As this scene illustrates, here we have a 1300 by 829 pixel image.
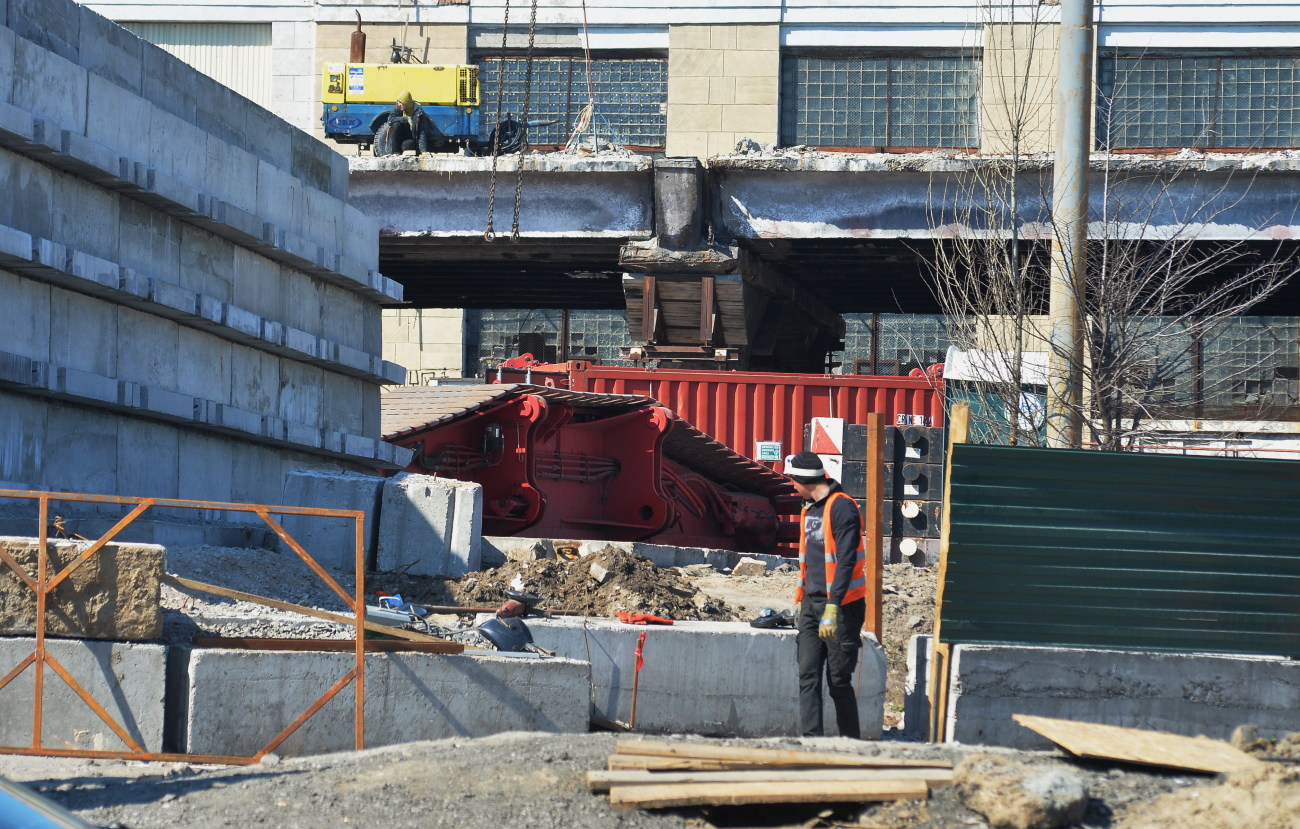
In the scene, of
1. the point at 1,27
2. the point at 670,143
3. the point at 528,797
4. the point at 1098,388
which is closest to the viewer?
the point at 528,797

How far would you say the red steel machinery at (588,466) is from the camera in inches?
610

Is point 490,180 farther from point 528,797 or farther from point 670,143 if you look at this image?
point 528,797

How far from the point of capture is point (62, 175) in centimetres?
958

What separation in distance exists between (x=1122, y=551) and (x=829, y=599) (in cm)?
201

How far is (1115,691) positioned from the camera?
9039mm

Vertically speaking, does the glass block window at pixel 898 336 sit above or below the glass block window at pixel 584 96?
below

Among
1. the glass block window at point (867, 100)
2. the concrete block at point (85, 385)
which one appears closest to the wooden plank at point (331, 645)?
the concrete block at point (85, 385)

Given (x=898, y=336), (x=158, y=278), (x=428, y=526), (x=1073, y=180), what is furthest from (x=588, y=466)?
(x=898, y=336)

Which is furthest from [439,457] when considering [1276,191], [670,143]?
[670,143]

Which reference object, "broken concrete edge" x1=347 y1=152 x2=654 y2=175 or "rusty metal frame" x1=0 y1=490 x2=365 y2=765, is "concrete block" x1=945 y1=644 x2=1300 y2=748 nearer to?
"rusty metal frame" x1=0 y1=490 x2=365 y2=765

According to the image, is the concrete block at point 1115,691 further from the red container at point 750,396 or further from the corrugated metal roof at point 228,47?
the corrugated metal roof at point 228,47

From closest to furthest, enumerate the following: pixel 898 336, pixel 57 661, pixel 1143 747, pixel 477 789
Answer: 1. pixel 477 789
2. pixel 57 661
3. pixel 1143 747
4. pixel 898 336

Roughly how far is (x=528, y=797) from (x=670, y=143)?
22.9m

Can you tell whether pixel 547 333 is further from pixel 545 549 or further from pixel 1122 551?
pixel 1122 551
